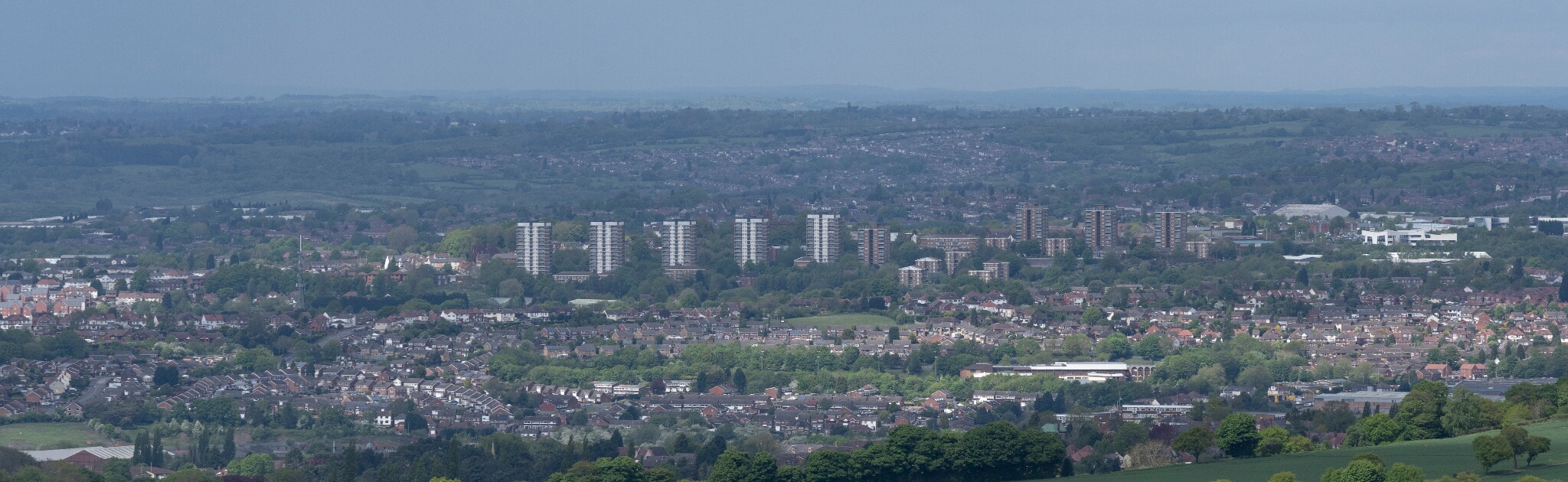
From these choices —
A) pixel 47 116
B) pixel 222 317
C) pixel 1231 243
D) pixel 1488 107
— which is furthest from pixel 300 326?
pixel 47 116

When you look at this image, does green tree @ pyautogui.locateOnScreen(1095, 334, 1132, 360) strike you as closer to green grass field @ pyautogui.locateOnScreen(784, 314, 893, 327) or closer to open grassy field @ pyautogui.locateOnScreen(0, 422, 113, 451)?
green grass field @ pyautogui.locateOnScreen(784, 314, 893, 327)

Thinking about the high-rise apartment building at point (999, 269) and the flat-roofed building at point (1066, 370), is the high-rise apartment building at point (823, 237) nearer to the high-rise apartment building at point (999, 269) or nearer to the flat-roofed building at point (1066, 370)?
the high-rise apartment building at point (999, 269)

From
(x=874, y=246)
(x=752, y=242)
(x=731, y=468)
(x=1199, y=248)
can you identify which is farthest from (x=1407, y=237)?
(x=731, y=468)

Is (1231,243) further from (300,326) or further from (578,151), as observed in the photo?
(578,151)

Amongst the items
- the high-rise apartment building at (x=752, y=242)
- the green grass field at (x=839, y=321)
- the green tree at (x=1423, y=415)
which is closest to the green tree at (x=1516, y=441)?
the green tree at (x=1423, y=415)

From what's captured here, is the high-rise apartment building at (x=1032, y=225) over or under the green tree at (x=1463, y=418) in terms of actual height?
under

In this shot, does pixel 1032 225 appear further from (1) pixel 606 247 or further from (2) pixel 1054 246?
(1) pixel 606 247
